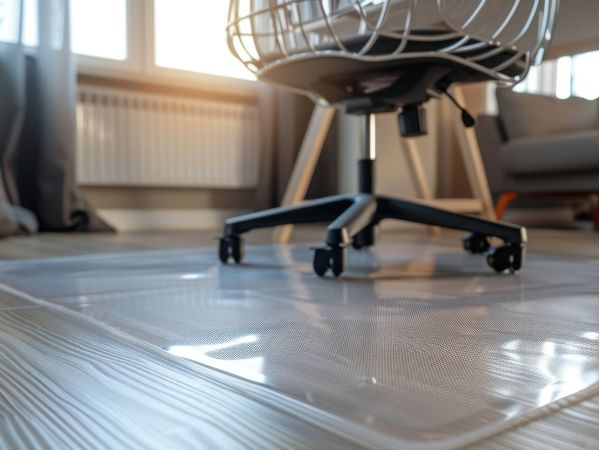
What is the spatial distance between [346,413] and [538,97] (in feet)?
10.2

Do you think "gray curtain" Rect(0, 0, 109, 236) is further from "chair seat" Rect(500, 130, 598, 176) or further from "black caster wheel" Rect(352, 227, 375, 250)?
"chair seat" Rect(500, 130, 598, 176)

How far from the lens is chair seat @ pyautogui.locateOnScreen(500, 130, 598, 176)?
105 inches

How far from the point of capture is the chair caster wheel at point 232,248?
1394 mm

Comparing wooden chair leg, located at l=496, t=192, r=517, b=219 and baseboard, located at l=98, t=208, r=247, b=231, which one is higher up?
wooden chair leg, located at l=496, t=192, r=517, b=219

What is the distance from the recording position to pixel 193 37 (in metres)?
3.02

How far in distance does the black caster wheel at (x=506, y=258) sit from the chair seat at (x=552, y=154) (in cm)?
158

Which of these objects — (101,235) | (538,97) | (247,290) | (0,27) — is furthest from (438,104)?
(247,290)

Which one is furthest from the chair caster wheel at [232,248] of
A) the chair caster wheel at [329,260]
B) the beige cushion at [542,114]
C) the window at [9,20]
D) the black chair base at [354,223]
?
the beige cushion at [542,114]

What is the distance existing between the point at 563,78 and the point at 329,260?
3812 mm

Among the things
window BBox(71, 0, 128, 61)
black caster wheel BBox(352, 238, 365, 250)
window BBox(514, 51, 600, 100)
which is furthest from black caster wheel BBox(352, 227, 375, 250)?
window BBox(514, 51, 600, 100)

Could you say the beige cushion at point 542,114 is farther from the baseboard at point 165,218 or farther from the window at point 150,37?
the baseboard at point 165,218

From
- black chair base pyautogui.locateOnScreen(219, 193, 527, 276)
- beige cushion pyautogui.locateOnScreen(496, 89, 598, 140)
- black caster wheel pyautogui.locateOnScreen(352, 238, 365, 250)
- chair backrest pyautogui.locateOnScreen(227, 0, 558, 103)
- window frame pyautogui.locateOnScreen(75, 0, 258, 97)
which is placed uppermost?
window frame pyautogui.locateOnScreen(75, 0, 258, 97)

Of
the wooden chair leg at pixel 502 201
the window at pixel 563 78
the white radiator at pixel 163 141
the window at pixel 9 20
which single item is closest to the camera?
the window at pixel 9 20

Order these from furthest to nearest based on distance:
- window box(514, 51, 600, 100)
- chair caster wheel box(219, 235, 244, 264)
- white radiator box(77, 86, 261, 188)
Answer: window box(514, 51, 600, 100)
white radiator box(77, 86, 261, 188)
chair caster wheel box(219, 235, 244, 264)
